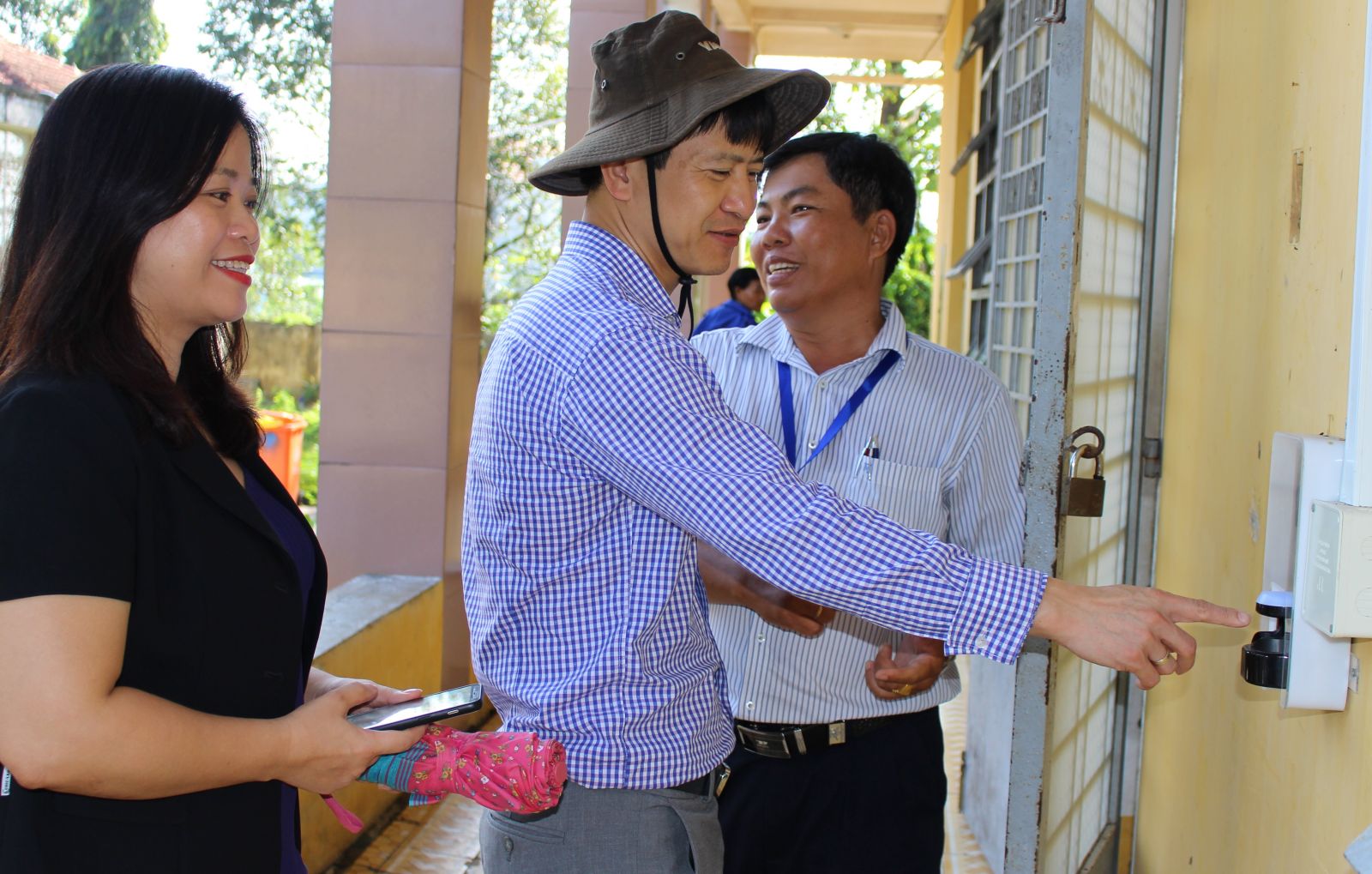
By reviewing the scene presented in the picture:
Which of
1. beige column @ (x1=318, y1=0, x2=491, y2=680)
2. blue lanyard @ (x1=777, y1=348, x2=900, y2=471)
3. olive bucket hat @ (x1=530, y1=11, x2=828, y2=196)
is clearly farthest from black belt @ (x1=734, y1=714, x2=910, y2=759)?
beige column @ (x1=318, y1=0, x2=491, y2=680)

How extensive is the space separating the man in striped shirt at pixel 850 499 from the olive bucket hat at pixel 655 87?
783 mm

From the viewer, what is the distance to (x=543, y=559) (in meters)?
1.54

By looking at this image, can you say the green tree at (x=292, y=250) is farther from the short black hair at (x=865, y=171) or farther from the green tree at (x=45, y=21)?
the short black hair at (x=865, y=171)

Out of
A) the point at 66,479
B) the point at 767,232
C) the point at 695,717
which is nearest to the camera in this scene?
the point at 66,479

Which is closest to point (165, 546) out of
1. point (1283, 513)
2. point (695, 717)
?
point (695, 717)

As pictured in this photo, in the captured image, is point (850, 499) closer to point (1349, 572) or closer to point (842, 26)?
point (1349, 572)

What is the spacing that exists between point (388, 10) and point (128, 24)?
211 inches

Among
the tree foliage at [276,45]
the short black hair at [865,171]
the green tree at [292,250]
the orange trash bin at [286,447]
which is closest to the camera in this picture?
the short black hair at [865,171]

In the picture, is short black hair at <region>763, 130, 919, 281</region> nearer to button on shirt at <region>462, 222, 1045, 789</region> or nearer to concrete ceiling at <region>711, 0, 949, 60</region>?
button on shirt at <region>462, 222, 1045, 789</region>

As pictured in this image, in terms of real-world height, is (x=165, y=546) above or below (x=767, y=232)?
below

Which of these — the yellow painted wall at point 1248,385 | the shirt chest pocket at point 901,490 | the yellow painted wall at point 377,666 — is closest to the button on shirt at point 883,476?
the shirt chest pocket at point 901,490

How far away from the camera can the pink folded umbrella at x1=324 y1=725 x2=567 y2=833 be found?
145 centimetres

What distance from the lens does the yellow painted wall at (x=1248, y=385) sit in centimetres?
165

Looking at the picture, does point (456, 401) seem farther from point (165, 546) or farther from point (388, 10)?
point (165, 546)
